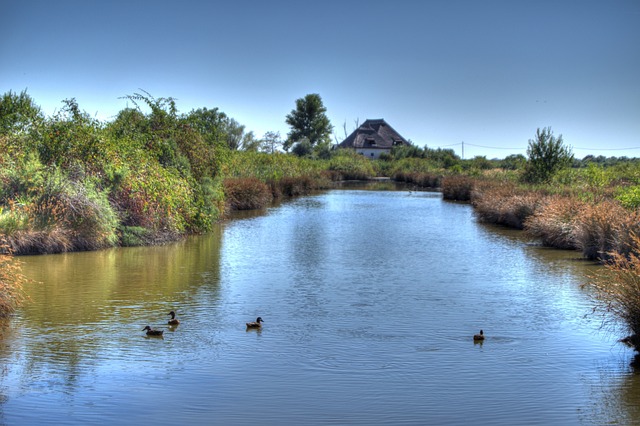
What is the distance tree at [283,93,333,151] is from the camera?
11112 cm

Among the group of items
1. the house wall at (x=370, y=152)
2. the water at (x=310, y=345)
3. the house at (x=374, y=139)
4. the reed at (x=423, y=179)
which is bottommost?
the water at (x=310, y=345)

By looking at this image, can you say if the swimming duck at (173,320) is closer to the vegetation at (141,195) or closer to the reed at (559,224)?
the vegetation at (141,195)

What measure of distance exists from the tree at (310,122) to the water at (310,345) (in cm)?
9036

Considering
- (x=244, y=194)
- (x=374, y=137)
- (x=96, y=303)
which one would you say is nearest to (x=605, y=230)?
(x=96, y=303)

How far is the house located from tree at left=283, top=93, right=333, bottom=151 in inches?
149

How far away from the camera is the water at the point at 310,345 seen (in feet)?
29.1

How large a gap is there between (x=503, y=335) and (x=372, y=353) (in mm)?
2777

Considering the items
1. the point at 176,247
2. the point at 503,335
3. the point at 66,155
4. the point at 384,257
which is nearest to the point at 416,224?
the point at 384,257

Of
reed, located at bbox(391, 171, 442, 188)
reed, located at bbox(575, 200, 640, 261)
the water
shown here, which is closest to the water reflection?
the water

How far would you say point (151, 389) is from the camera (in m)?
9.36

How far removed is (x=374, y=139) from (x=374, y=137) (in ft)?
2.24

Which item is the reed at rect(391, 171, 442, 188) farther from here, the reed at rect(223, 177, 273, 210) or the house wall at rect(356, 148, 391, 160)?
the reed at rect(223, 177, 273, 210)

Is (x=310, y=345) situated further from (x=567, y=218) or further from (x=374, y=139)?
(x=374, y=139)

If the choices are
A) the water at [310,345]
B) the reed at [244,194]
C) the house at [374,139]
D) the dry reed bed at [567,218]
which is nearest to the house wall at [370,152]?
the house at [374,139]
